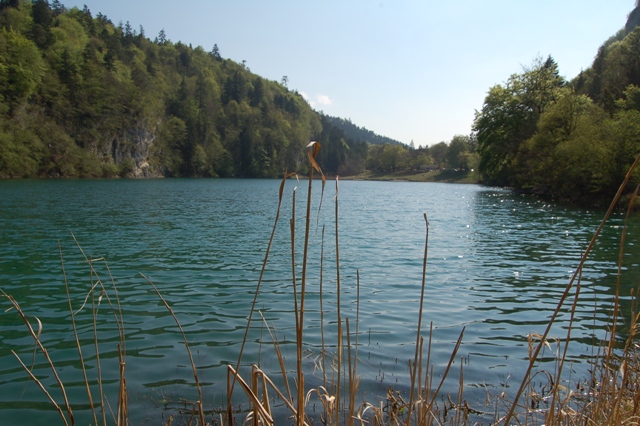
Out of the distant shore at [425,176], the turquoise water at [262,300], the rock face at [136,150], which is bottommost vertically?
the turquoise water at [262,300]

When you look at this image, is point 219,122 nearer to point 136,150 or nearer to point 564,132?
point 136,150

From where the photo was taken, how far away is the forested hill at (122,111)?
69.8 meters

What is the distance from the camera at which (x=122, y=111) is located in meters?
94.5

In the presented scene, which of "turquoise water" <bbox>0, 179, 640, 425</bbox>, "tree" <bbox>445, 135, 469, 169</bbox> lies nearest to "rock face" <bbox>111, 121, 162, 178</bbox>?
"turquoise water" <bbox>0, 179, 640, 425</bbox>

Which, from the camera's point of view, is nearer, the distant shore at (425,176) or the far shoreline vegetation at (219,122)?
the far shoreline vegetation at (219,122)

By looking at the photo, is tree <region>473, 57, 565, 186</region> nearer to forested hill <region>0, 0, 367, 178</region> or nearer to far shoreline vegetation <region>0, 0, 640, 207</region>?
far shoreline vegetation <region>0, 0, 640, 207</region>

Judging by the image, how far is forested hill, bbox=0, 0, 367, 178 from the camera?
229 ft

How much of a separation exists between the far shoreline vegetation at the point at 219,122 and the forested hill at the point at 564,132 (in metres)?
0.15

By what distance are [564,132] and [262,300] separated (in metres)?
42.0

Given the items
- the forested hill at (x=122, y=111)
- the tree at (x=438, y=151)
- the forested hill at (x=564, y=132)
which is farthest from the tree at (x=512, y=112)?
the tree at (x=438, y=151)

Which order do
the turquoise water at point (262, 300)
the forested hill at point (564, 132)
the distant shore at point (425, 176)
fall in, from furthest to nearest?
the distant shore at point (425, 176)
the forested hill at point (564, 132)
the turquoise water at point (262, 300)

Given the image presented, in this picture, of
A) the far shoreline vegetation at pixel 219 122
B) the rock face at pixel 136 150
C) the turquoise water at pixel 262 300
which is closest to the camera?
the turquoise water at pixel 262 300

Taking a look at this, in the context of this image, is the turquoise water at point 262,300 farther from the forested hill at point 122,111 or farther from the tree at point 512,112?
the forested hill at point 122,111

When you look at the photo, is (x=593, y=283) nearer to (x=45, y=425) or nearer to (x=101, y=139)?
(x=45, y=425)
